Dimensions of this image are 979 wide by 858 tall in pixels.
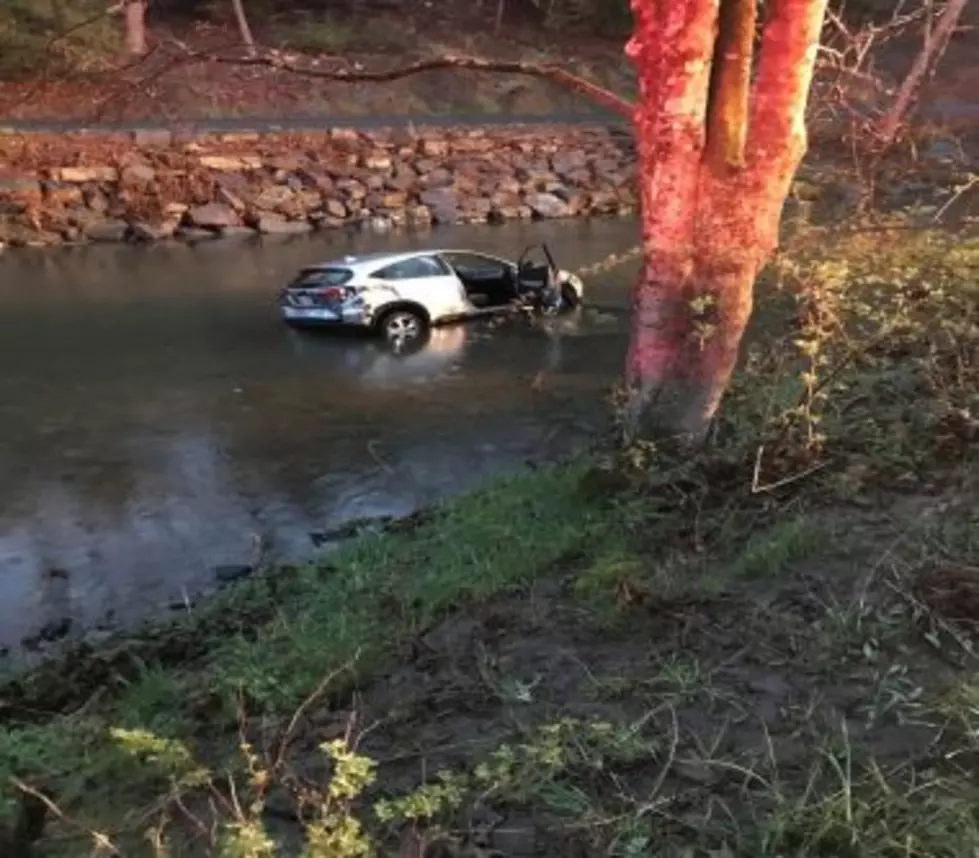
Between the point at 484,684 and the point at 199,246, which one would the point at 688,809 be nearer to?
the point at 484,684

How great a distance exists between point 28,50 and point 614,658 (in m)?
34.2

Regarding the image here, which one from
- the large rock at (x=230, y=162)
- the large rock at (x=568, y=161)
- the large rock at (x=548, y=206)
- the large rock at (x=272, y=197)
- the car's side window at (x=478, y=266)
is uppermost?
the car's side window at (x=478, y=266)

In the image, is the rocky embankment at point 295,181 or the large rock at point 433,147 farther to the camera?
the large rock at point 433,147

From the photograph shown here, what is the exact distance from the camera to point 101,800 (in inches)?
191

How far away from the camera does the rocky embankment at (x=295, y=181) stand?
1168 inches

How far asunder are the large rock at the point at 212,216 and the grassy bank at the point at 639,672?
22579 mm

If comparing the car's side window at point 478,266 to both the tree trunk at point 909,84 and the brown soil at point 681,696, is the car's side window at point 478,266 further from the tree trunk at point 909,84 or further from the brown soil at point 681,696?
the brown soil at point 681,696

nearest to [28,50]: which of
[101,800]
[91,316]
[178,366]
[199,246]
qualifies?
[199,246]

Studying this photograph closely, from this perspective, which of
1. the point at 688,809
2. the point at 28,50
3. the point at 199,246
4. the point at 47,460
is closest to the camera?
the point at 688,809

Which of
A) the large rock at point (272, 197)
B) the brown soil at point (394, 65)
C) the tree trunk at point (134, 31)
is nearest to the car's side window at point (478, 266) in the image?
the large rock at point (272, 197)

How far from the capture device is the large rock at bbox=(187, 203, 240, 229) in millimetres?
30391

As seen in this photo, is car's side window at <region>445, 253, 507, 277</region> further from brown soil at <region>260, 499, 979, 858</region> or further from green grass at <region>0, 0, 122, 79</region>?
green grass at <region>0, 0, 122, 79</region>

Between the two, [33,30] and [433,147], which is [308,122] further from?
[33,30]

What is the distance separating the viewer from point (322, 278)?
2067 centimetres
